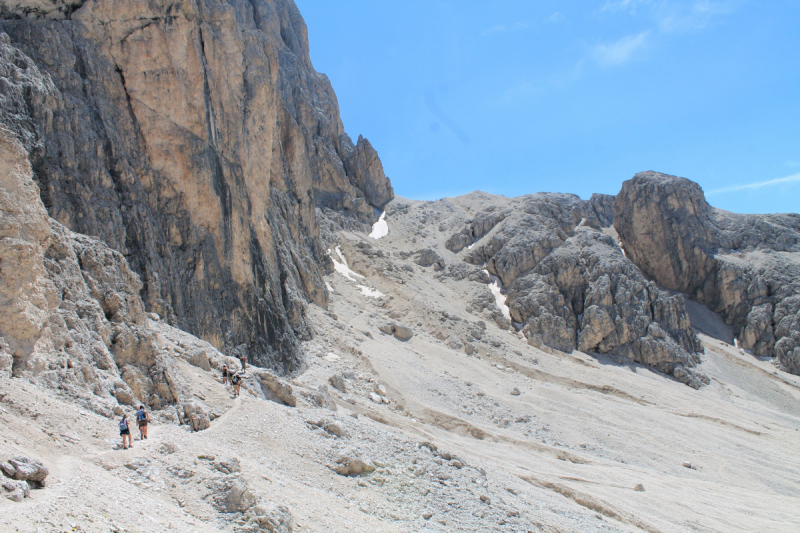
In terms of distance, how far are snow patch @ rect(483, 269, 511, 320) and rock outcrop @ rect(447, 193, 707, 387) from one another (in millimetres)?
534

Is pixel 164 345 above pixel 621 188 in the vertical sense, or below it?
below

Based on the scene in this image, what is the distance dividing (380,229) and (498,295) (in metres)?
21.3

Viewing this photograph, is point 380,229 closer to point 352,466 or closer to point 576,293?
point 576,293

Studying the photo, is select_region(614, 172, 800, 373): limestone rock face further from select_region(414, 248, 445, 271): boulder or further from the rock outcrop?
select_region(414, 248, 445, 271): boulder

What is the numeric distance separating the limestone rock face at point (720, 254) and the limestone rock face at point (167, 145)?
206ft

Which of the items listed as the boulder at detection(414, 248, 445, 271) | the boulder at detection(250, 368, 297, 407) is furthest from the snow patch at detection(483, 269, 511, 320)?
the boulder at detection(250, 368, 297, 407)

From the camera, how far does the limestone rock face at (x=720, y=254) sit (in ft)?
210

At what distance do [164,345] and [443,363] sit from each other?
82.3 ft

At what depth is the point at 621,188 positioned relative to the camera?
3275 inches

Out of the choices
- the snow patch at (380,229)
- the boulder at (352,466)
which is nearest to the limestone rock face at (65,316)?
the boulder at (352,466)

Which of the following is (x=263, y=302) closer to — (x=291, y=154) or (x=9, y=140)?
(x=9, y=140)

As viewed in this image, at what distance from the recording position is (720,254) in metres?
72.8

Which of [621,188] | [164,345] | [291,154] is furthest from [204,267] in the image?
[621,188]

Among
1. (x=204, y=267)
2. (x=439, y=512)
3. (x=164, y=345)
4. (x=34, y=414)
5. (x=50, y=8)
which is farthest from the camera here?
(x=204, y=267)
